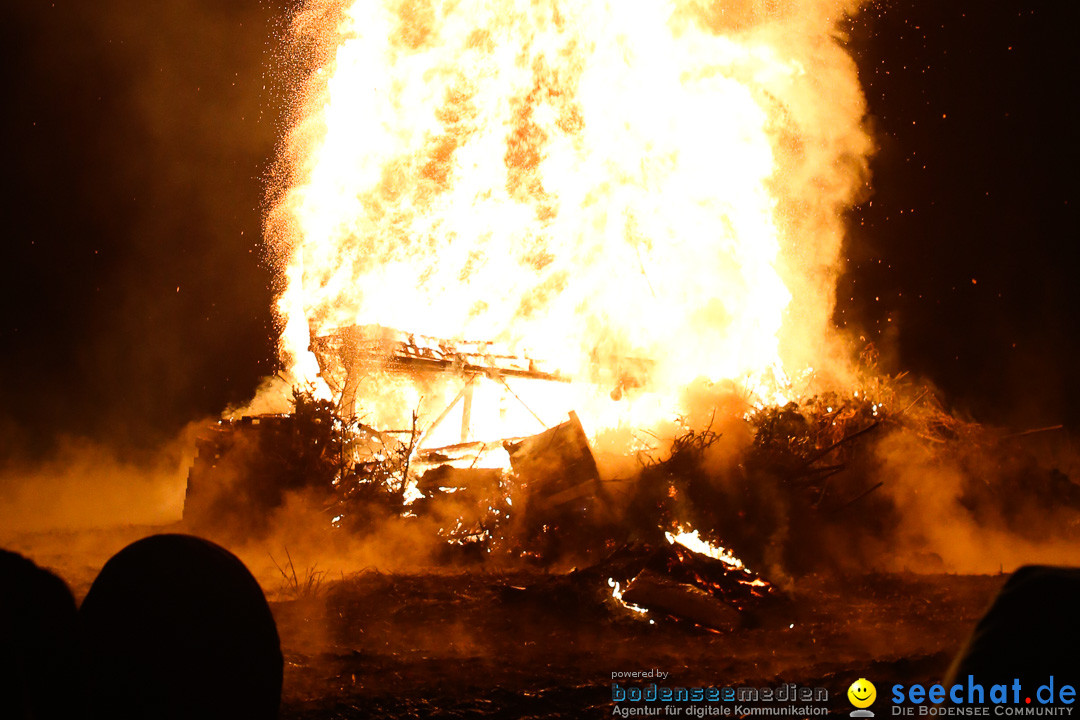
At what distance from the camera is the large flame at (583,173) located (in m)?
13.6

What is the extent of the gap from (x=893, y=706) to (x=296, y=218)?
15432 mm

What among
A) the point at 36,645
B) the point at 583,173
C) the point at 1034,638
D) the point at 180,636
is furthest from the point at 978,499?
the point at 36,645

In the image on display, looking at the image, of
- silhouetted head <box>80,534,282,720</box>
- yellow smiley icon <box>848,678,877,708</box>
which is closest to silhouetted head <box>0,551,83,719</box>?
silhouetted head <box>80,534,282,720</box>

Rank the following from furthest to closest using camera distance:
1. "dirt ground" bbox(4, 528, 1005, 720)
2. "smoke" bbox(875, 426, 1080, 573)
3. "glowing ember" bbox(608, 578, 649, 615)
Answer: "smoke" bbox(875, 426, 1080, 573)
"glowing ember" bbox(608, 578, 649, 615)
"dirt ground" bbox(4, 528, 1005, 720)

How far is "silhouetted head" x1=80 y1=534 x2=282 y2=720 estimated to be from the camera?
7.49 feet

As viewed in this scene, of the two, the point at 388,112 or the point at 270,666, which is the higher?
the point at 388,112

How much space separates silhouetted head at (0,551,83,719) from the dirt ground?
3204 millimetres

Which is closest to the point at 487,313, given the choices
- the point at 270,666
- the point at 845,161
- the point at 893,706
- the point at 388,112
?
the point at 388,112

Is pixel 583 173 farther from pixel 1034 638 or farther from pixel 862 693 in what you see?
pixel 1034 638

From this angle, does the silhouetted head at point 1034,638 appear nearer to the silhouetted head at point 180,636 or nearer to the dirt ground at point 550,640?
the silhouetted head at point 180,636

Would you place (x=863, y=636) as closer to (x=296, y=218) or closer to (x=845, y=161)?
(x=845, y=161)

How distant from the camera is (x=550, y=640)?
657 cm

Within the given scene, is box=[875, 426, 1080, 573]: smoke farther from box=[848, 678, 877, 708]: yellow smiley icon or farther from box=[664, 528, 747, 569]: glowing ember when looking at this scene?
box=[848, 678, 877, 708]: yellow smiley icon

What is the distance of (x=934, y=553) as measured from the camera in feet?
35.6
